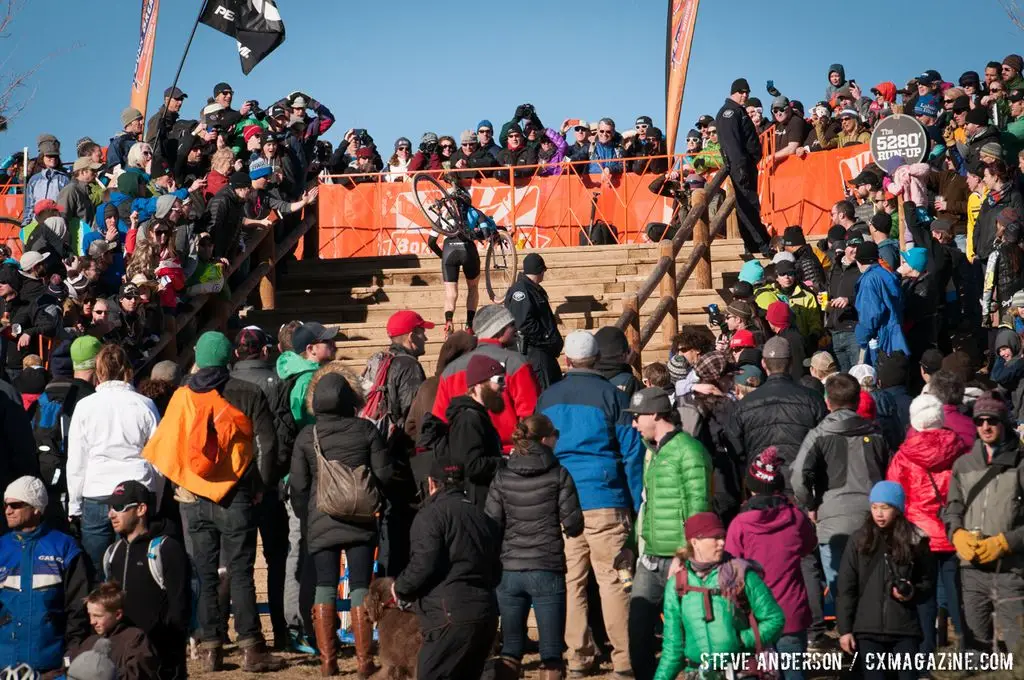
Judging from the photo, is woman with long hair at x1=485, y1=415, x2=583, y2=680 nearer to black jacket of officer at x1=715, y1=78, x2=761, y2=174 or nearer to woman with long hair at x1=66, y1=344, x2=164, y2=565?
woman with long hair at x1=66, y1=344, x2=164, y2=565

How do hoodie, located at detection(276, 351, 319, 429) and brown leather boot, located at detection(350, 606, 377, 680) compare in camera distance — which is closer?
brown leather boot, located at detection(350, 606, 377, 680)

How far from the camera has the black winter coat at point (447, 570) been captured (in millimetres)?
8805

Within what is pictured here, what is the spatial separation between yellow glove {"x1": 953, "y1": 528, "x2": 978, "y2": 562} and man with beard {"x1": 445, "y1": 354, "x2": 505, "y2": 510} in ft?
8.89

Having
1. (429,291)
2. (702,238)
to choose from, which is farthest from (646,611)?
(429,291)

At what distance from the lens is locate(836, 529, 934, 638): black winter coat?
9.02 meters

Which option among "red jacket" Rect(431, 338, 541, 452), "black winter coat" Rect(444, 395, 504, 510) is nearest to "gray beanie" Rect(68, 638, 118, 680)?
"black winter coat" Rect(444, 395, 504, 510)

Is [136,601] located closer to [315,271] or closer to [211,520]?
[211,520]

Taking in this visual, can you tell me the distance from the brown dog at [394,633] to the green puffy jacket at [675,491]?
4.56 feet

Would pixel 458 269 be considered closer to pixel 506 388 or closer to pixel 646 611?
pixel 506 388

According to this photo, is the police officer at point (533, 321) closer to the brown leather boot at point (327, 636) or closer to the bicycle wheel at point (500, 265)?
the brown leather boot at point (327, 636)

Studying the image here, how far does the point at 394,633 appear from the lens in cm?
929

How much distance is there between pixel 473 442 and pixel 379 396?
1.78 metres

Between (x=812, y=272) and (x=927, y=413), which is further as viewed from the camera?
(x=812, y=272)

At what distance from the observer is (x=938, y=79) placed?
2202 cm
